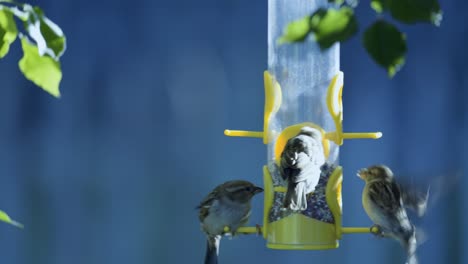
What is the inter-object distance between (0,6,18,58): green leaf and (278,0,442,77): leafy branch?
17.9 inches

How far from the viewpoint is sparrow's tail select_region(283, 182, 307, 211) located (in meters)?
3.64

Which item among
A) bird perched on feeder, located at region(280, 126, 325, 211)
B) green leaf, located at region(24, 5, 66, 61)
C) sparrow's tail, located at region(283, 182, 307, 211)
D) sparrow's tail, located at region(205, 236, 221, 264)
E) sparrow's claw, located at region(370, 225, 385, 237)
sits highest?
bird perched on feeder, located at region(280, 126, 325, 211)

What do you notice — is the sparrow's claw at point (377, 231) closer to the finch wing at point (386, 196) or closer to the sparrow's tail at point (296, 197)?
the finch wing at point (386, 196)

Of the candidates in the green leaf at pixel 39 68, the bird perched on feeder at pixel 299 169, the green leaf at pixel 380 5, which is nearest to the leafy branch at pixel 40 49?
the green leaf at pixel 39 68

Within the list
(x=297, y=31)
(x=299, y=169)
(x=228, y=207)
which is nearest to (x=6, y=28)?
(x=297, y=31)

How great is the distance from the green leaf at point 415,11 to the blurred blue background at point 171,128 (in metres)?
4.40

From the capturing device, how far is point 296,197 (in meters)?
3.65

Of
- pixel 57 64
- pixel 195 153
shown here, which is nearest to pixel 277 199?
pixel 195 153

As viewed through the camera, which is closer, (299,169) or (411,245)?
(299,169)

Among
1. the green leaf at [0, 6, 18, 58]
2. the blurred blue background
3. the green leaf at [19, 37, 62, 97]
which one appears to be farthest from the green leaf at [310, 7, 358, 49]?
the blurred blue background

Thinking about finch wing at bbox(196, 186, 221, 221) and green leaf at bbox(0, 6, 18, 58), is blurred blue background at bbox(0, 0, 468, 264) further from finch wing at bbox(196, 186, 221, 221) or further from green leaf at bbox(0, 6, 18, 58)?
green leaf at bbox(0, 6, 18, 58)

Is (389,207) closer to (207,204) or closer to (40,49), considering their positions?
(207,204)

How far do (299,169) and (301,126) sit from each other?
34cm

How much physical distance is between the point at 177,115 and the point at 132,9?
0.63m
